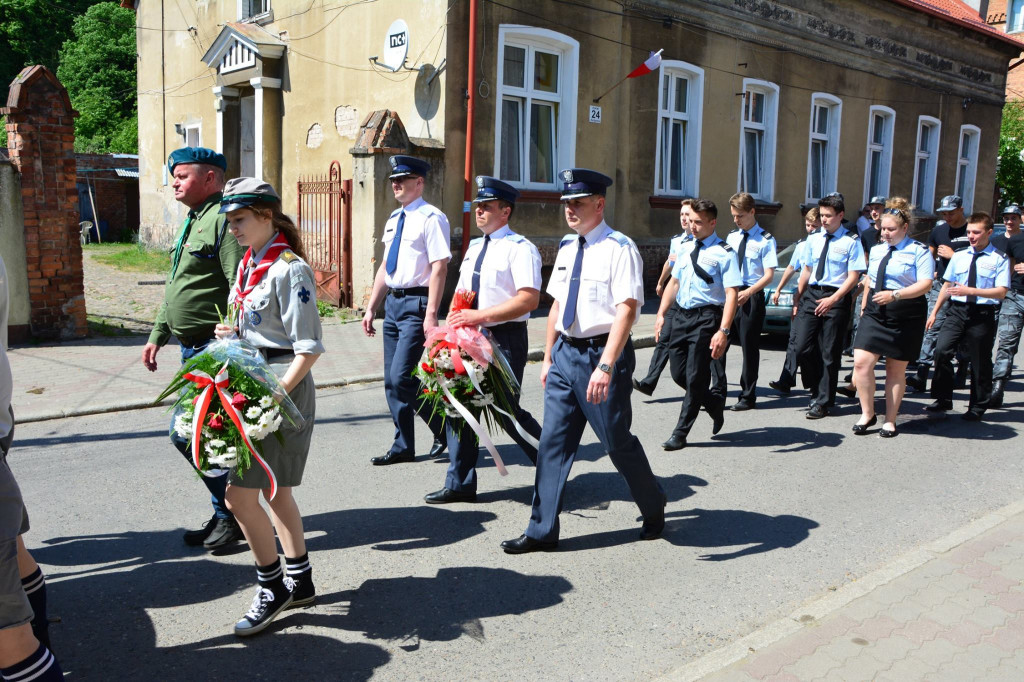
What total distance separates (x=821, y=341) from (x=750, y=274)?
0.91 metres

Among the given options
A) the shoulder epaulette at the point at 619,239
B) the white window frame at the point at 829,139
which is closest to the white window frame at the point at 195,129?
the white window frame at the point at 829,139

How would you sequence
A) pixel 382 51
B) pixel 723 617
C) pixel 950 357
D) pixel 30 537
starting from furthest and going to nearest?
pixel 382 51
pixel 950 357
pixel 30 537
pixel 723 617

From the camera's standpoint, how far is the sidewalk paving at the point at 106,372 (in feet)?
25.7

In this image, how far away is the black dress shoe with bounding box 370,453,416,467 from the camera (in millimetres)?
6195

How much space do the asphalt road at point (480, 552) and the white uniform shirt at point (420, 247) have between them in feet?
4.35

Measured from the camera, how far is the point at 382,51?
1390cm

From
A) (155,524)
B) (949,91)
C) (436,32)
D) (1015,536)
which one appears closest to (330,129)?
(436,32)

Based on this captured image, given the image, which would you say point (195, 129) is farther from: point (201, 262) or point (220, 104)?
point (201, 262)

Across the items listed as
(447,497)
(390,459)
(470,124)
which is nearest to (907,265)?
(447,497)

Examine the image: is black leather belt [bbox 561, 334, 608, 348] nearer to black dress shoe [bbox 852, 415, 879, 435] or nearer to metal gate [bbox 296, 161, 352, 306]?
black dress shoe [bbox 852, 415, 879, 435]

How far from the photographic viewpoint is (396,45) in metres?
13.5

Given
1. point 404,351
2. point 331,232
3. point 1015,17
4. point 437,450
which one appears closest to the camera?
point 404,351

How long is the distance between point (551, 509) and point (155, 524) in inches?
88.4

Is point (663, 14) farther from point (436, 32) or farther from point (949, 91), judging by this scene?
point (949, 91)
